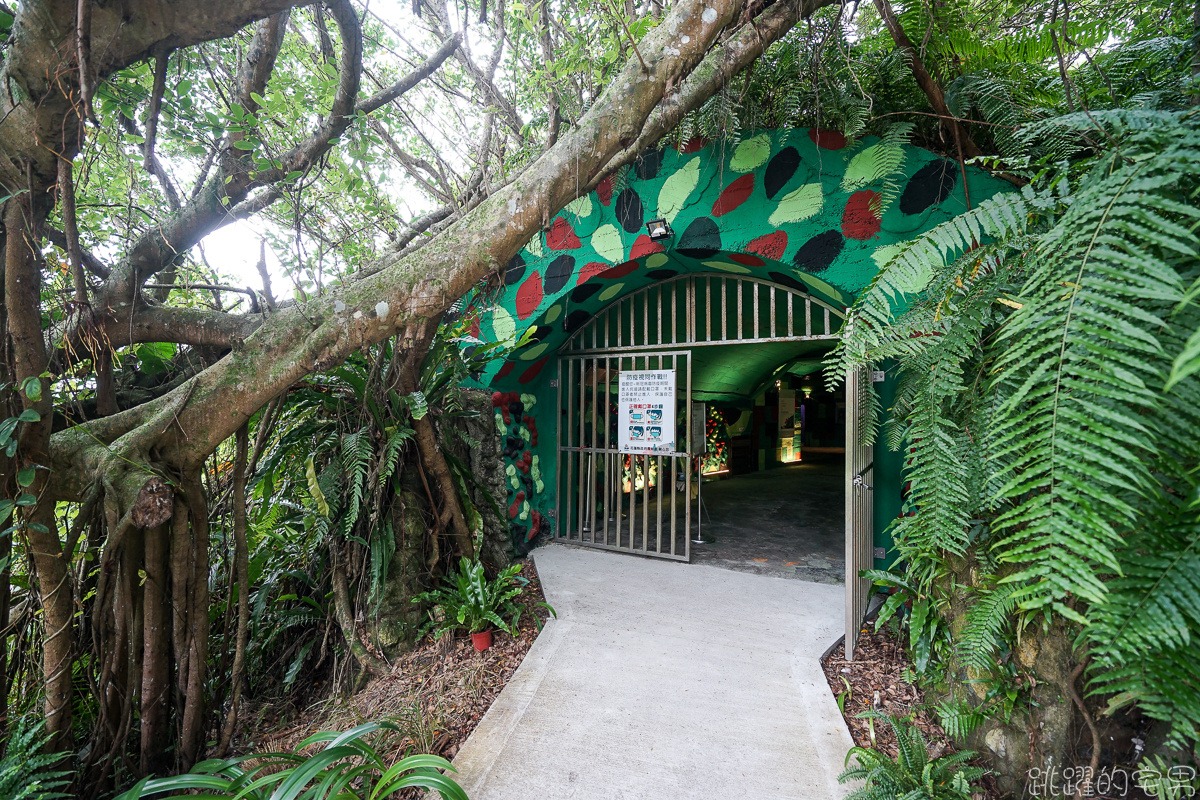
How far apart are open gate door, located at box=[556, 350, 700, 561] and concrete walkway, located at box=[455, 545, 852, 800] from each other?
0.95 metres

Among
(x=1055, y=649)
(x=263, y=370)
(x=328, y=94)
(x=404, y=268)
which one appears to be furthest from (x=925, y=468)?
(x=328, y=94)

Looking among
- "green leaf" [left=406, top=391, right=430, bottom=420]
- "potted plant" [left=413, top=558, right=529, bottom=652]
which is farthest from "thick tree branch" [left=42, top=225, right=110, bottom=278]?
"potted plant" [left=413, top=558, right=529, bottom=652]

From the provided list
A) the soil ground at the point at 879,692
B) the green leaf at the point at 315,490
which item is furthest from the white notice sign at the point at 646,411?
the green leaf at the point at 315,490

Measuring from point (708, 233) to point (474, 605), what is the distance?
292cm

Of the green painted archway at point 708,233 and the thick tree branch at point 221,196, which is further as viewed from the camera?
the green painted archway at point 708,233

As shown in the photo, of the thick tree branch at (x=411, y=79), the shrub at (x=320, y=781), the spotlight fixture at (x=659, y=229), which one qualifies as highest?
the thick tree branch at (x=411, y=79)

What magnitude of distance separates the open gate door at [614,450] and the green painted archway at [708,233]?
21cm

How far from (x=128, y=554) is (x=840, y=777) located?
289 cm

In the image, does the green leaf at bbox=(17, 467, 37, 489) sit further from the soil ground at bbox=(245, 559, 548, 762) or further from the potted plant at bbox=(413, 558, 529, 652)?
the potted plant at bbox=(413, 558, 529, 652)

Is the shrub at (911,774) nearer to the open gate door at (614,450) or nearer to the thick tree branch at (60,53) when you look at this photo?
the open gate door at (614,450)

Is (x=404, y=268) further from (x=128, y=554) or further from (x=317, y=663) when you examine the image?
(x=317, y=663)

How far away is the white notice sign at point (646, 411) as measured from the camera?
426cm

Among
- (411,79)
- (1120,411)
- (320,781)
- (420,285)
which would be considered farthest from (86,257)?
(1120,411)

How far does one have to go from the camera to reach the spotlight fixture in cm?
350
